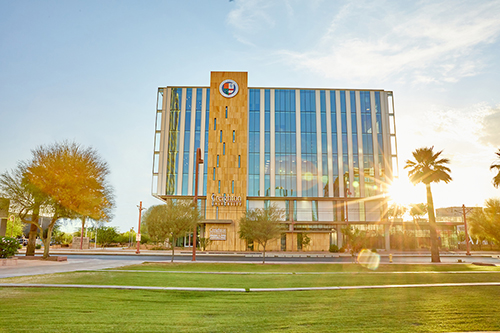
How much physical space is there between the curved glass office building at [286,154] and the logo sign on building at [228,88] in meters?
0.17

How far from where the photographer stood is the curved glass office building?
59094 mm

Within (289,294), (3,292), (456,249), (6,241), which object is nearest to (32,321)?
(3,292)

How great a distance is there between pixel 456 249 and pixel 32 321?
71.2 metres

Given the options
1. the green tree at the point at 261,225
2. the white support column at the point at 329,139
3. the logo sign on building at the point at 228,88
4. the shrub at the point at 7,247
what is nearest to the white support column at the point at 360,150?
the white support column at the point at 329,139

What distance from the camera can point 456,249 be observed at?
6438 cm

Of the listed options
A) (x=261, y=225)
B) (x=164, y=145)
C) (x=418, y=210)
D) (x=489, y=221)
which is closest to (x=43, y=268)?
(x=261, y=225)

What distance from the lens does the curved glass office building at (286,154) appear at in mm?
59094

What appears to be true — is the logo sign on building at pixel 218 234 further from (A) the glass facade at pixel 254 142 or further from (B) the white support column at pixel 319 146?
(B) the white support column at pixel 319 146

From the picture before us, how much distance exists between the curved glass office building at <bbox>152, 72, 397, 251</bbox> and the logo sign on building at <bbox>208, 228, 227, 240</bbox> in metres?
2.13

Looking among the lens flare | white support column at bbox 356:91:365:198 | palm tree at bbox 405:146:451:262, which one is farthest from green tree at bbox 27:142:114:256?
white support column at bbox 356:91:365:198

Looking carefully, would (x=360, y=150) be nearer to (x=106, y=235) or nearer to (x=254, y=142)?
(x=254, y=142)

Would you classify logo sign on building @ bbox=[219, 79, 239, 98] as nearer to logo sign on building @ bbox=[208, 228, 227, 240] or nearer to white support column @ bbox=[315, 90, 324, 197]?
white support column @ bbox=[315, 90, 324, 197]

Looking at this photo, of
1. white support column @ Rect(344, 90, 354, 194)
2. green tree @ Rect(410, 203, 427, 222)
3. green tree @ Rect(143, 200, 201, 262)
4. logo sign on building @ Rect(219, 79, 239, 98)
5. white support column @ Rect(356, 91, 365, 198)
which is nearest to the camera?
green tree @ Rect(143, 200, 201, 262)

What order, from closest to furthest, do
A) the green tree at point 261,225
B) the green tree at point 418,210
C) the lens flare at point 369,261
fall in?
the lens flare at point 369,261 < the green tree at point 261,225 < the green tree at point 418,210
